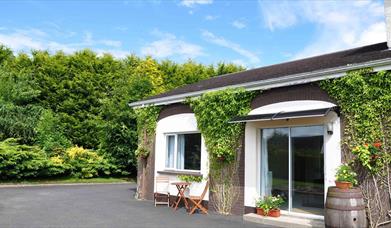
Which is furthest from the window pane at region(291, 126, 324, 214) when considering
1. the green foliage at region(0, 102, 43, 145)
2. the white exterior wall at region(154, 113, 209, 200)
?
the green foliage at region(0, 102, 43, 145)

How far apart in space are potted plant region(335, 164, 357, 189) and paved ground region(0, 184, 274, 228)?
8.05 ft

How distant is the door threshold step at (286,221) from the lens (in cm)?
855

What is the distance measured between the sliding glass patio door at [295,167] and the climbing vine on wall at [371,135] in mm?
891

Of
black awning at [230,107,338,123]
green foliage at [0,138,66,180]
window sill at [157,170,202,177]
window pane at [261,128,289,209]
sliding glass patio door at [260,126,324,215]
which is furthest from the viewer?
green foliage at [0,138,66,180]

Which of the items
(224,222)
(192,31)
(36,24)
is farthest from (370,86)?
(36,24)

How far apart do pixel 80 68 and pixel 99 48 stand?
9.65 ft

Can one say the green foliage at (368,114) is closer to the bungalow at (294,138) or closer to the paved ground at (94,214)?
the bungalow at (294,138)

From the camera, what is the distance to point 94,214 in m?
10.4

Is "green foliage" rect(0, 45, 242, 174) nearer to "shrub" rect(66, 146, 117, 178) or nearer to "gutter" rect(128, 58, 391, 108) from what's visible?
"shrub" rect(66, 146, 117, 178)

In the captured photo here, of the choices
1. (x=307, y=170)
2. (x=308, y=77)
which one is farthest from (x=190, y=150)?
(x=308, y=77)

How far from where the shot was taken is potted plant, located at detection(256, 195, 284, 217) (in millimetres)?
9445

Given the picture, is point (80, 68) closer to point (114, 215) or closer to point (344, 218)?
point (114, 215)

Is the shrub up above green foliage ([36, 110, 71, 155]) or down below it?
below

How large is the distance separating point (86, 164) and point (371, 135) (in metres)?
17.3
